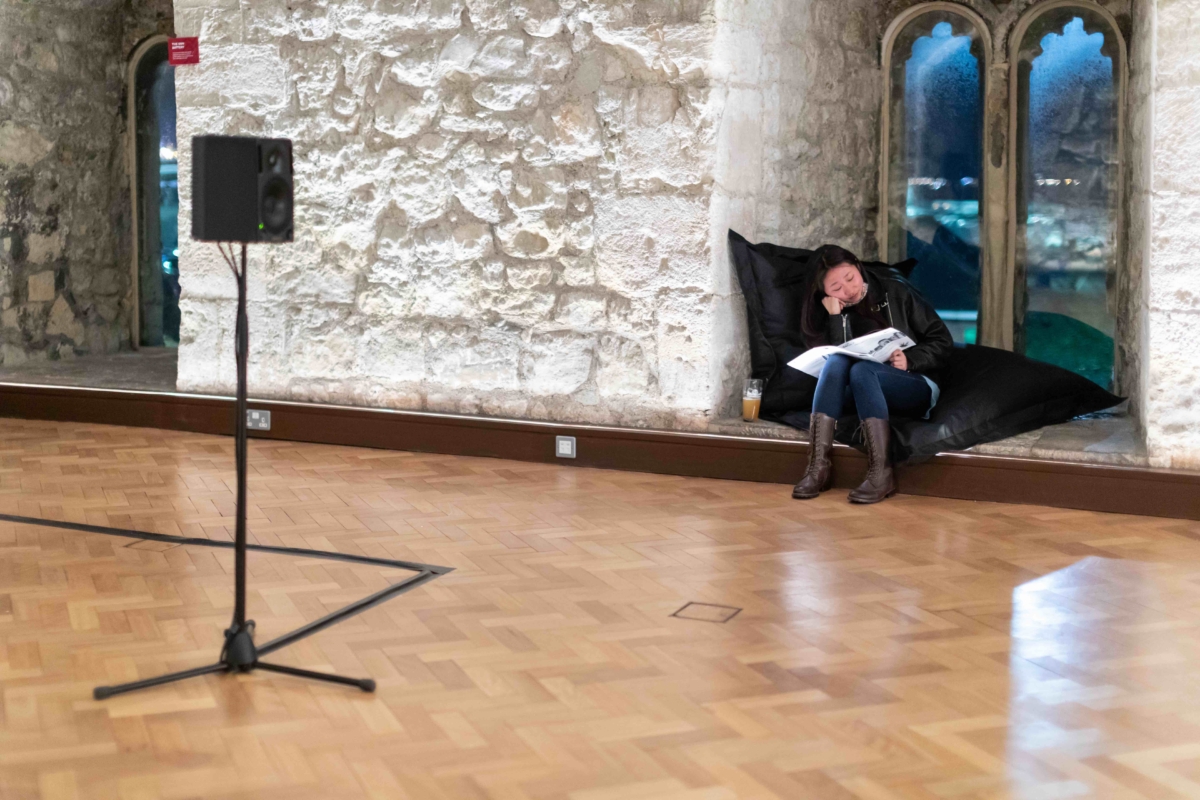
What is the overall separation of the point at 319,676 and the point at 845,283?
2.88 metres

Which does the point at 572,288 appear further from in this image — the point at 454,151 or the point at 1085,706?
the point at 1085,706

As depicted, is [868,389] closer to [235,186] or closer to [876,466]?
[876,466]

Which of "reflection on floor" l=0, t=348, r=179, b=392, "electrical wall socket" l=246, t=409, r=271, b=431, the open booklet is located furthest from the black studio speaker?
"reflection on floor" l=0, t=348, r=179, b=392

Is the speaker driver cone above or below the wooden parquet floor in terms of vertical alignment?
above

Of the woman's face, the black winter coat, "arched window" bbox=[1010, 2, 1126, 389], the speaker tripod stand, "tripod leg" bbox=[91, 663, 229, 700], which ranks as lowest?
"tripod leg" bbox=[91, 663, 229, 700]

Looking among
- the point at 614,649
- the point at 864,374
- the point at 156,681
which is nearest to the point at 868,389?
the point at 864,374

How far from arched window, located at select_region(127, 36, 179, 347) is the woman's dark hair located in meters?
4.55

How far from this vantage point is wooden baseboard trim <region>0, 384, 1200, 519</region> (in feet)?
15.1

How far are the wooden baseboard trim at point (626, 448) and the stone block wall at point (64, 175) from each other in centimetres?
99

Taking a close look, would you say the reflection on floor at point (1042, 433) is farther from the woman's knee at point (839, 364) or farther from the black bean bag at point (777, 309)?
the woman's knee at point (839, 364)

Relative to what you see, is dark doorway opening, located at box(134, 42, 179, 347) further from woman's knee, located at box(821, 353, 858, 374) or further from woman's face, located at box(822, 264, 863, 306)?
woman's knee, located at box(821, 353, 858, 374)

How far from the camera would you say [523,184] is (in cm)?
559

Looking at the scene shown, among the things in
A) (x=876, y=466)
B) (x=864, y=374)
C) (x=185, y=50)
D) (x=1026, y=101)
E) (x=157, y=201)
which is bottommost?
(x=876, y=466)

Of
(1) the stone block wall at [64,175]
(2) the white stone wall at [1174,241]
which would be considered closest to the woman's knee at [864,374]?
(2) the white stone wall at [1174,241]
